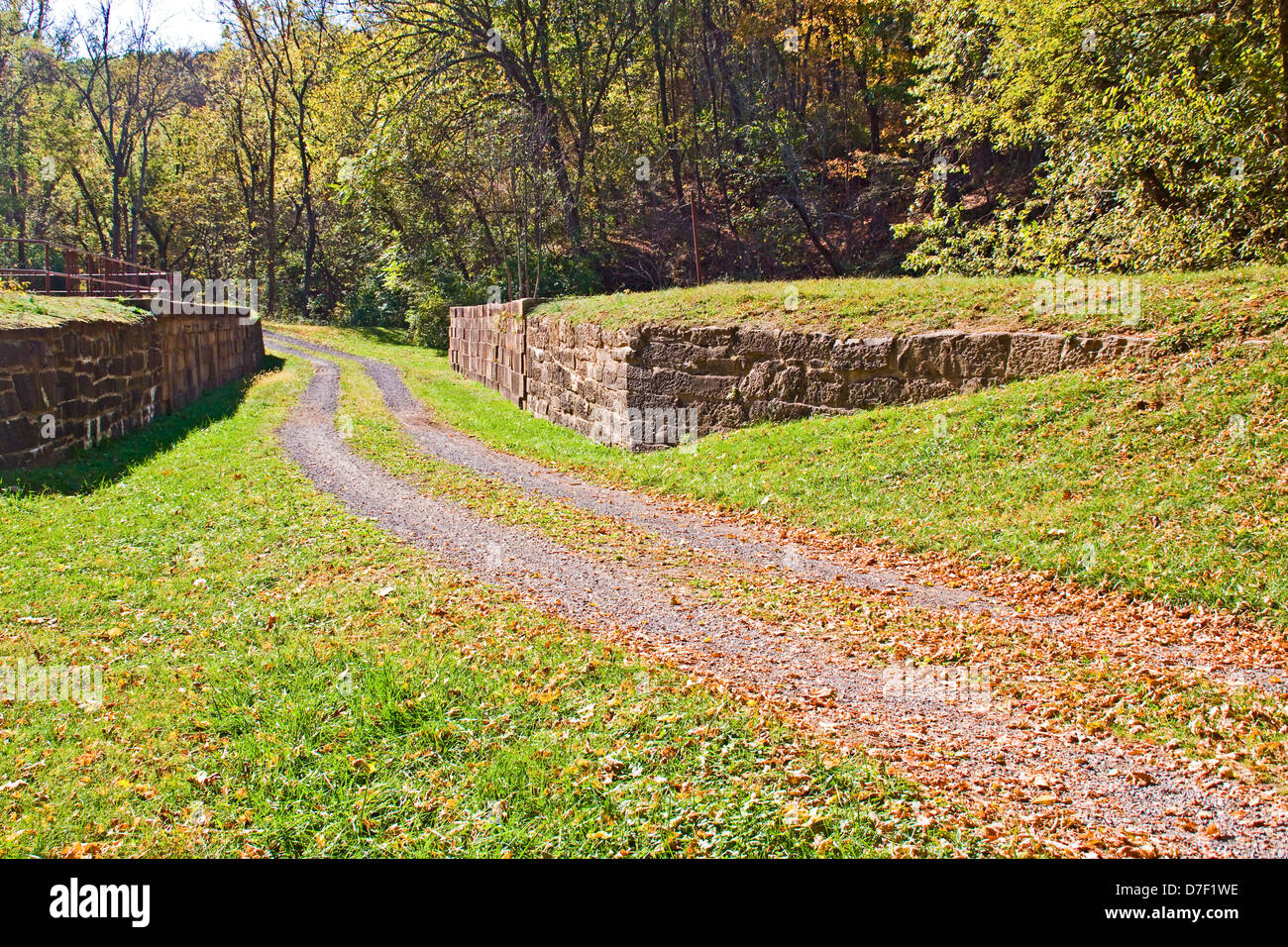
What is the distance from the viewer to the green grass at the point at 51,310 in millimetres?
9766

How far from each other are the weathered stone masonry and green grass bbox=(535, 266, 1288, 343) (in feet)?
0.76

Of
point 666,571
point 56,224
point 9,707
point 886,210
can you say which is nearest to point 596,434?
point 666,571

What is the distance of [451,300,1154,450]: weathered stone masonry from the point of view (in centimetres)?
960

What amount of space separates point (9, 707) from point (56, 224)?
48953 millimetres

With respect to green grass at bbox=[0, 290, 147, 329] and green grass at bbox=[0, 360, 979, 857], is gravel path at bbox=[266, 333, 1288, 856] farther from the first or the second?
green grass at bbox=[0, 290, 147, 329]

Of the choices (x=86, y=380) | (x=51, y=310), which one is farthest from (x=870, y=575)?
(x=51, y=310)

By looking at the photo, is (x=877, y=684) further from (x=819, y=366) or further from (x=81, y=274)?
(x=81, y=274)

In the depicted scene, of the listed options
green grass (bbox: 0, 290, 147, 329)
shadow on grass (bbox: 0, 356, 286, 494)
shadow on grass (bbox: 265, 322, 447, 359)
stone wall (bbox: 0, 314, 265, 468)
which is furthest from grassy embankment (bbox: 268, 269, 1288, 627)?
shadow on grass (bbox: 265, 322, 447, 359)

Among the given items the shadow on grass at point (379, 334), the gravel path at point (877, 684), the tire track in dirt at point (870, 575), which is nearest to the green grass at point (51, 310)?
the gravel path at point (877, 684)

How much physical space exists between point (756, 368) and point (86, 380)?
8579 mm

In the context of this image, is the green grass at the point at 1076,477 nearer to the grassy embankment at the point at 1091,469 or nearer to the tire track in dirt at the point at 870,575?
the grassy embankment at the point at 1091,469
